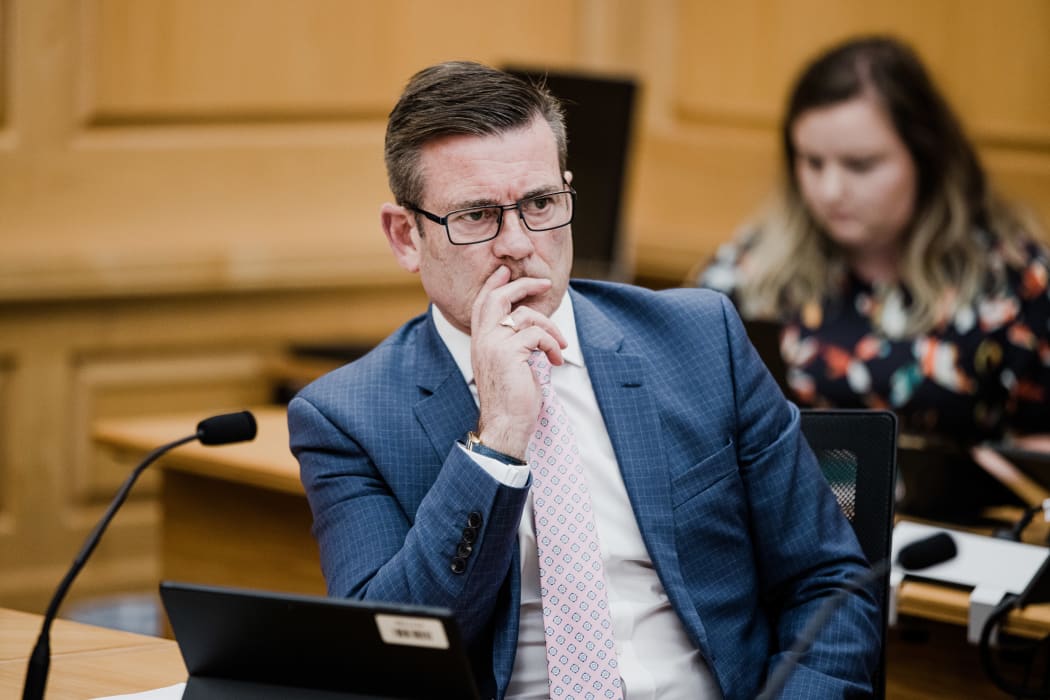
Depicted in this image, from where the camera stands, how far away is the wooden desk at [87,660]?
5.73 ft

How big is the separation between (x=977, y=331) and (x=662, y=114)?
1.77 meters

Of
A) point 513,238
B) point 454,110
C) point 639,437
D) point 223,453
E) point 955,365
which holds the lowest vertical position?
point 223,453

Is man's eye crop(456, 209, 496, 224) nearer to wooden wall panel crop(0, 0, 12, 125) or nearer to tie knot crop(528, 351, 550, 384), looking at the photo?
tie knot crop(528, 351, 550, 384)

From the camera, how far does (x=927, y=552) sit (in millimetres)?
2164

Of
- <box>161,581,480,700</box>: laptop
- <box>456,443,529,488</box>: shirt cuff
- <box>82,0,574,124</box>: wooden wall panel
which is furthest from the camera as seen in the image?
<box>82,0,574,124</box>: wooden wall panel

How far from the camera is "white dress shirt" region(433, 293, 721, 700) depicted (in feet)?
5.77

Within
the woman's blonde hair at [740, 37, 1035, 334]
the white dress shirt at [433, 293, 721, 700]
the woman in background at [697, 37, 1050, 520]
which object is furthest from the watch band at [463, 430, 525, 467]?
the woman's blonde hair at [740, 37, 1035, 334]

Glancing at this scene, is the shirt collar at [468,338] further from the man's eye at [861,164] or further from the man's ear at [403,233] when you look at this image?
the man's eye at [861,164]

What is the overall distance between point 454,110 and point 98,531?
0.61 meters

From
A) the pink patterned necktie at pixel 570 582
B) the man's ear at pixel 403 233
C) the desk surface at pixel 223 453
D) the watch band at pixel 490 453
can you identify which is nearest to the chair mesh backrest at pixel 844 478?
the pink patterned necktie at pixel 570 582

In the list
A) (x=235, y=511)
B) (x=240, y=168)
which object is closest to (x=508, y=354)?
(x=235, y=511)

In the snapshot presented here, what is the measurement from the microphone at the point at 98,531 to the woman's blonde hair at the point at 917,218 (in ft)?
5.81

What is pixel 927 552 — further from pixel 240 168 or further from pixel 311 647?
pixel 240 168

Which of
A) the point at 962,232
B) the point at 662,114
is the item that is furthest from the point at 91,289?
the point at 962,232
